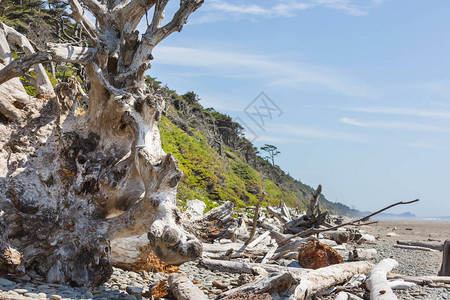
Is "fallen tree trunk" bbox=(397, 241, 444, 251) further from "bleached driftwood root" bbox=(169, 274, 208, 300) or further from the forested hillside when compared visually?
"bleached driftwood root" bbox=(169, 274, 208, 300)

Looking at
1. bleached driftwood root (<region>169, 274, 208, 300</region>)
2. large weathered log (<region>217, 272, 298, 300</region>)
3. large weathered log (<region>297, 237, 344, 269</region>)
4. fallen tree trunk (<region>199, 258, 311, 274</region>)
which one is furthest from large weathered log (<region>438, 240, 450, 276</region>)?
bleached driftwood root (<region>169, 274, 208, 300</region>)

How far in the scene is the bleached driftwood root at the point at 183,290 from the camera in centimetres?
395

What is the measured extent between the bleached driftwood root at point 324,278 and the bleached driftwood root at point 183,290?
102cm

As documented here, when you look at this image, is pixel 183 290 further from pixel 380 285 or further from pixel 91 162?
pixel 380 285

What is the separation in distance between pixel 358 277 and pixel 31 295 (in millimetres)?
4553

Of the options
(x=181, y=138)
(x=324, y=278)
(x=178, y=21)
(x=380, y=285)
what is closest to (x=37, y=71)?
(x=178, y=21)

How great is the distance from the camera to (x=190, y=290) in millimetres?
4074

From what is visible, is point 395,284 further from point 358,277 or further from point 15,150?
point 15,150

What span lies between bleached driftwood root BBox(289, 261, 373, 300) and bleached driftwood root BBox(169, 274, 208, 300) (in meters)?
1.02

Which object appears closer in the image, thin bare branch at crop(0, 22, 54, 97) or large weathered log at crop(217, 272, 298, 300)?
large weathered log at crop(217, 272, 298, 300)

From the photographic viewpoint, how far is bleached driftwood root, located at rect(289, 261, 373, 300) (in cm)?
425

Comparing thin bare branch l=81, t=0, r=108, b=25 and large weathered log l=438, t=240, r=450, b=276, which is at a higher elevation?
thin bare branch l=81, t=0, r=108, b=25

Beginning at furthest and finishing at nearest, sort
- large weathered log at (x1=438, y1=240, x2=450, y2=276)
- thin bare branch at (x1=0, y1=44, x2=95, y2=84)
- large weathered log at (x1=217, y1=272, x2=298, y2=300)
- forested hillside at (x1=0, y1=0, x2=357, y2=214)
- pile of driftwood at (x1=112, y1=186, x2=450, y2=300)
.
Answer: forested hillside at (x1=0, y1=0, x2=357, y2=214) → large weathered log at (x1=438, y1=240, x2=450, y2=276) → thin bare branch at (x1=0, y1=44, x2=95, y2=84) → pile of driftwood at (x1=112, y1=186, x2=450, y2=300) → large weathered log at (x1=217, y1=272, x2=298, y2=300)

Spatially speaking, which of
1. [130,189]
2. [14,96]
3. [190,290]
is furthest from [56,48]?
[190,290]
